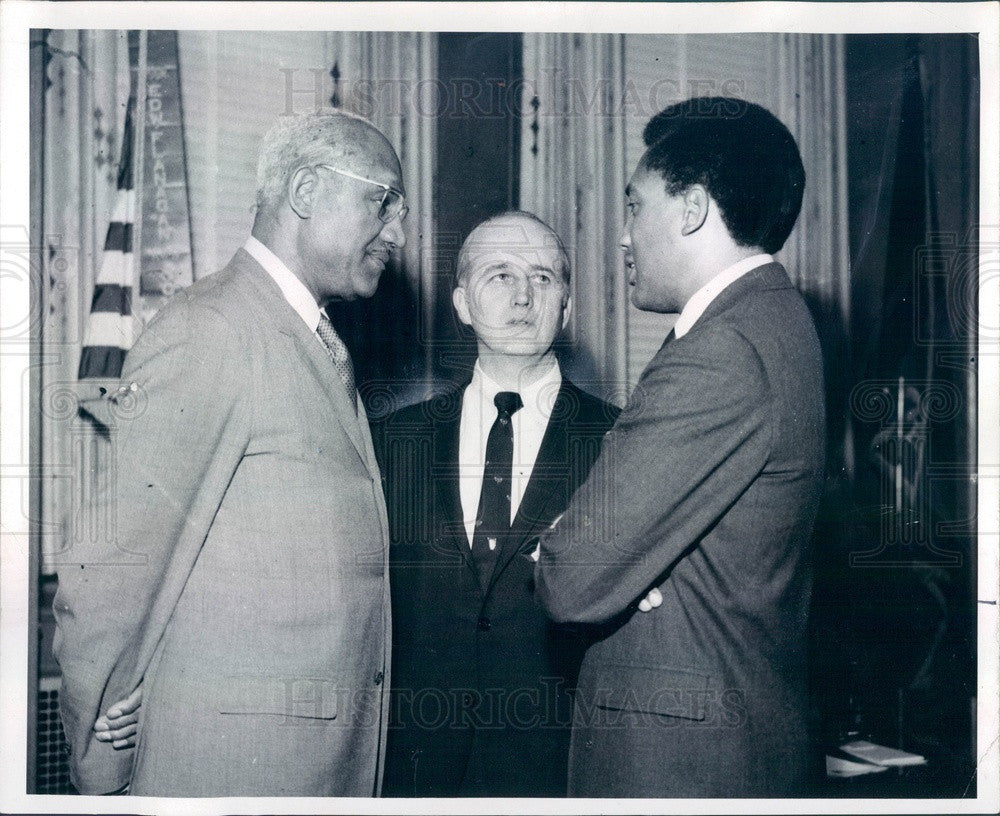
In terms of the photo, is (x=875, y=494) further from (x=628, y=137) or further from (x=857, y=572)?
(x=628, y=137)

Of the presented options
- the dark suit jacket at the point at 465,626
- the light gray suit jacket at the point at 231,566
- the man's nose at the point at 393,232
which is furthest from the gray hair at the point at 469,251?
the light gray suit jacket at the point at 231,566

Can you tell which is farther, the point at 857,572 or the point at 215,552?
the point at 857,572

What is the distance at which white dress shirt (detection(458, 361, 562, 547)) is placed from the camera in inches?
81.0

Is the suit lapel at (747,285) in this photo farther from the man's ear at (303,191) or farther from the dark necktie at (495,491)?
the man's ear at (303,191)

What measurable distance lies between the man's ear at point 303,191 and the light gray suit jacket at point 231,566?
16cm

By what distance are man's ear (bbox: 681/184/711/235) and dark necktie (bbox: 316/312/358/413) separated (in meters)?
0.77

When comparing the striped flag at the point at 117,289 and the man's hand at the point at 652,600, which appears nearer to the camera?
the man's hand at the point at 652,600

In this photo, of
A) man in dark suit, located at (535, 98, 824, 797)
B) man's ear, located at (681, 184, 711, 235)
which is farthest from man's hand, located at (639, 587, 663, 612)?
man's ear, located at (681, 184, 711, 235)

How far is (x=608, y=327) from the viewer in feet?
6.76

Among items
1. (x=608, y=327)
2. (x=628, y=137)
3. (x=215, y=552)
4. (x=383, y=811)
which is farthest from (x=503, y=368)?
(x=383, y=811)

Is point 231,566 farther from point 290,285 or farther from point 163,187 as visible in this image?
point 163,187

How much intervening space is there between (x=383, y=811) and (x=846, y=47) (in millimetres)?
1985

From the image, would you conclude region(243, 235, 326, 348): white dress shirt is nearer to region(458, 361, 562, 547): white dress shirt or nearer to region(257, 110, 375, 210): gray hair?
region(257, 110, 375, 210): gray hair

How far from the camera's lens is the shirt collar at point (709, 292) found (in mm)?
1993
